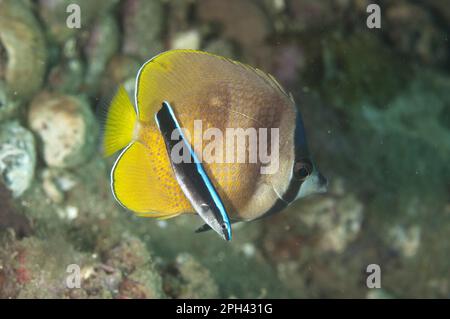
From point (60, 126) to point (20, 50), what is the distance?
2.54 feet

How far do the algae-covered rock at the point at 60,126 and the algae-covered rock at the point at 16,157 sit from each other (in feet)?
0.61

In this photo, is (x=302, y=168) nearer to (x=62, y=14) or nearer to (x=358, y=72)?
(x=62, y=14)

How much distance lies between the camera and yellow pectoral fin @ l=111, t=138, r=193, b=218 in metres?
1.98

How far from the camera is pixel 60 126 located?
406 cm

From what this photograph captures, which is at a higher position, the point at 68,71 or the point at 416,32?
the point at 416,32

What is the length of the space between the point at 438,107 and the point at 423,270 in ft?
8.02

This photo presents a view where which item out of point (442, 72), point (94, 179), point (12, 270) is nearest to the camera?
point (12, 270)

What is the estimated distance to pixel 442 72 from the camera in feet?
22.1

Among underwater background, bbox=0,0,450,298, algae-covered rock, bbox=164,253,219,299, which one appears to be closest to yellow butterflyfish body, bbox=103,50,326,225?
underwater background, bbox=0,0,450,298

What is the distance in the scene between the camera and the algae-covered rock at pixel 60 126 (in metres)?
4.06

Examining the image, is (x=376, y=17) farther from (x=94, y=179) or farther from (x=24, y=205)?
(x=24, y=205)

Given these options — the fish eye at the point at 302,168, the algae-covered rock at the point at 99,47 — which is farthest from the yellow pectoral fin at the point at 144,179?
the algae-covered rock at the point at 99,47

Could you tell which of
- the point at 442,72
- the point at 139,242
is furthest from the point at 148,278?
the point at 442,72

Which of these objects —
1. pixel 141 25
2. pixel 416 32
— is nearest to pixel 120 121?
pixel 141 25
